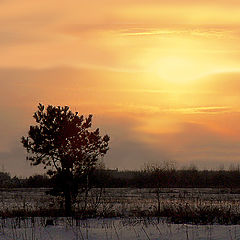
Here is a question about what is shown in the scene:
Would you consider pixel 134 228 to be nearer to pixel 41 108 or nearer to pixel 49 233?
pixel 49 233

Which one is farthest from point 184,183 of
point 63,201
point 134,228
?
point 134,228

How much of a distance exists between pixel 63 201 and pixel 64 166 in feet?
6.86

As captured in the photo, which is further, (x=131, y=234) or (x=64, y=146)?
(x=64, y=146)

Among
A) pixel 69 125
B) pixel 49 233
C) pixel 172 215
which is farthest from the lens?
pixel 69 125

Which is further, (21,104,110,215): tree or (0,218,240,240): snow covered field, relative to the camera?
(21,104,110,215): tree

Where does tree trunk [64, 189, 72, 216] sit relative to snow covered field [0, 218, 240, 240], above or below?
above

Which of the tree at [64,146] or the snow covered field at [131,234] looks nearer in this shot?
the snow covered field at [131,234]

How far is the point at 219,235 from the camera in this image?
17.4m

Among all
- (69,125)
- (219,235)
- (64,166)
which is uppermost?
(69,125)

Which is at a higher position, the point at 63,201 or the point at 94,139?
the point at 94,139

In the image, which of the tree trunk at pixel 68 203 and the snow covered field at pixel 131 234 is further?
the tree trunk at pixel 68 203

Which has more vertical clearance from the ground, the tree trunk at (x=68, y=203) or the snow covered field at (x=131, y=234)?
the tree trunk at (x=68, y=203)

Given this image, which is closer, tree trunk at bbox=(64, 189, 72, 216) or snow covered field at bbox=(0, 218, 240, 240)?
snow covered field at bbox=(0, 218, 240, 240)

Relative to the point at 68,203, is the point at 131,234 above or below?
below
